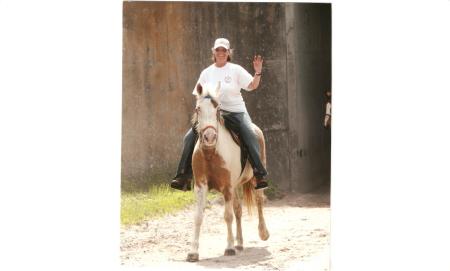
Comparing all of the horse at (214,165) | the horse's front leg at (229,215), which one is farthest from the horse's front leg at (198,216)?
the horse's front leg at (229,215)

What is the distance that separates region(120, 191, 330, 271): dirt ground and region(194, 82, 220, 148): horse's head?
2.74 ft

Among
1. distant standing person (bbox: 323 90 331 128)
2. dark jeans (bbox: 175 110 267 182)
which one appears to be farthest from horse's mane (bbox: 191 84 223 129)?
distant standing person (bbox: 323 90 331 128)

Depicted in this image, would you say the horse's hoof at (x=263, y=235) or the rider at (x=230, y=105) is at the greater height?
the rider at (x=230, y=105)

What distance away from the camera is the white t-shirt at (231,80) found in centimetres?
1275

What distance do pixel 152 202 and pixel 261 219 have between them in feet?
3.92

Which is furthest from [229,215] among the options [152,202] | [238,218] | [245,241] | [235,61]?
[235,61]

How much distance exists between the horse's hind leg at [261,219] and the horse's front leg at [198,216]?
690 mm

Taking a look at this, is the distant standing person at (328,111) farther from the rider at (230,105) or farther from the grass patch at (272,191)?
the grass patch at (272,191)

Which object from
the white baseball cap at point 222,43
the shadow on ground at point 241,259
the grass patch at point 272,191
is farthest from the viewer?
the grass patch at point 272,191

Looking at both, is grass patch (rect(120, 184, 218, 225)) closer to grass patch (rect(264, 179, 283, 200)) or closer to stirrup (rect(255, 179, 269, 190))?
stirrup (rect(255, 179, 269, 190))

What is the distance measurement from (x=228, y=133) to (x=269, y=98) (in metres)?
0.76

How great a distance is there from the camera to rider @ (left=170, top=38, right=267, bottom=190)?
12.7 m
